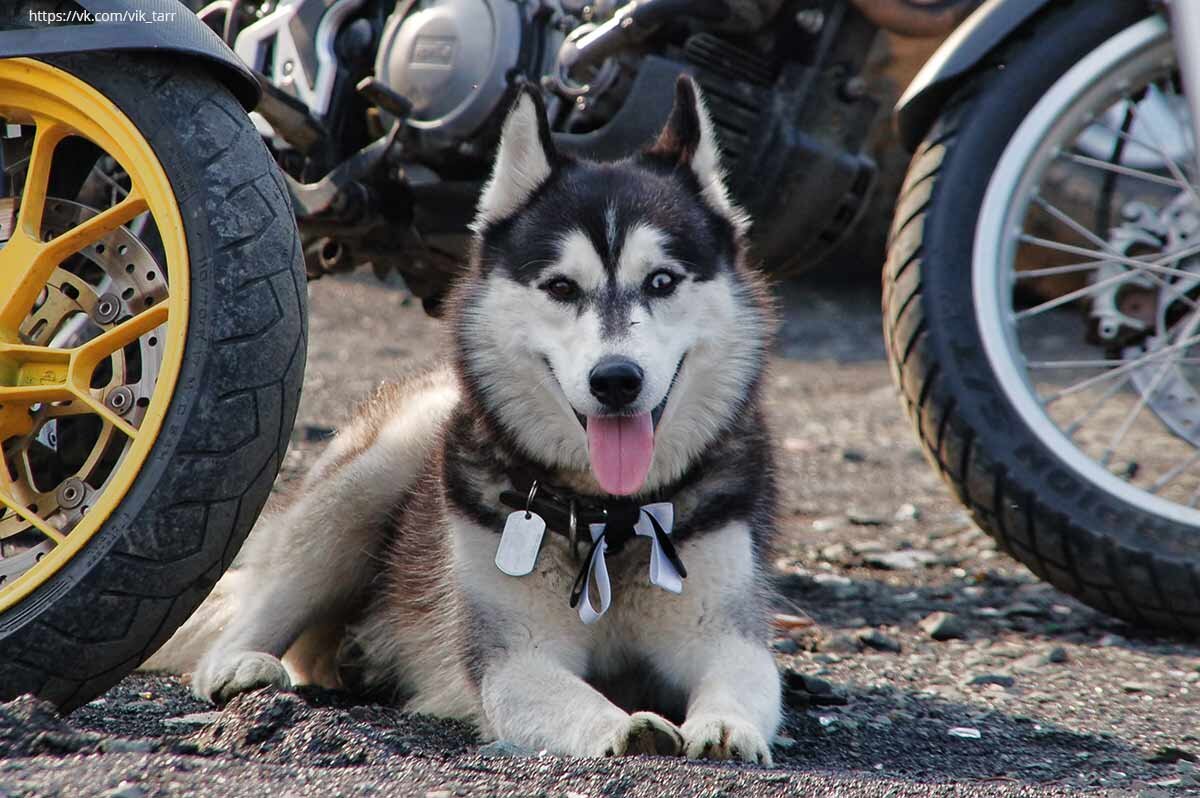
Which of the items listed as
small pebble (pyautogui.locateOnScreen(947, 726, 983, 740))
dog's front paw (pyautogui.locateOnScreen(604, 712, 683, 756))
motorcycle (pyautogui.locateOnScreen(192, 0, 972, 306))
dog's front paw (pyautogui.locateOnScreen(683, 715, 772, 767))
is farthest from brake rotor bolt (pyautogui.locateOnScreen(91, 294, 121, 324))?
small pebble (pyautogui.locateOnScreen(947, 726, 983, 740))

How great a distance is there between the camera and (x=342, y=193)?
4035mm

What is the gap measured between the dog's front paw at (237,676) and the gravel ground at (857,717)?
7 centimetres

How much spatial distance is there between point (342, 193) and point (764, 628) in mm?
1847

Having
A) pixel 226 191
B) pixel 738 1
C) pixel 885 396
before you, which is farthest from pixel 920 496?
pixel 226 191

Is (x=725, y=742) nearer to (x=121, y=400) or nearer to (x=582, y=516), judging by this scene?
(x=582, y=516)

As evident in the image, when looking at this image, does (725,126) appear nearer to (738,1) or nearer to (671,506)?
(738,1)

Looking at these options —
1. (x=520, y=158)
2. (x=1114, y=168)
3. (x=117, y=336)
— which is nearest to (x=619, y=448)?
(x=520, y=158)

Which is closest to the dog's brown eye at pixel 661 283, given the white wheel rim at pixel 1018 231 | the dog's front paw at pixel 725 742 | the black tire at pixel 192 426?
the black tire at pixel 192 426

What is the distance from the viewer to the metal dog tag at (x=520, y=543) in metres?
2.84

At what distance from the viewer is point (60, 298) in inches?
101

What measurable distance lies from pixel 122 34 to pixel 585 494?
128cm

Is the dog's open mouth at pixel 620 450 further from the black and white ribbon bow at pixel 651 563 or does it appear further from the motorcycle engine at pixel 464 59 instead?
the motorcycle engine at pixel 464 59

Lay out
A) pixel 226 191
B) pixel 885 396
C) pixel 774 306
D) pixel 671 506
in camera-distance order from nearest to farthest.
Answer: pixel 226 191 → pixel 671 506 → pixel 774 306 → pixel 885 396

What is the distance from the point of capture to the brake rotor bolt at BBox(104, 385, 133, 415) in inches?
97.8
